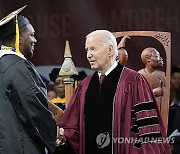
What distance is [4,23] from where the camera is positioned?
462cm

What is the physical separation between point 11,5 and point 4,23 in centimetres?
203

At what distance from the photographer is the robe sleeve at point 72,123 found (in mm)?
5020

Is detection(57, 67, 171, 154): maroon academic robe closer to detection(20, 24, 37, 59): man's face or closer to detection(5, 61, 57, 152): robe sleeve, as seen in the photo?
detection(5, 61, 57, 152): robe sleeve

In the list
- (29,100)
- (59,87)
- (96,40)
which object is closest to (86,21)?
(59,87)

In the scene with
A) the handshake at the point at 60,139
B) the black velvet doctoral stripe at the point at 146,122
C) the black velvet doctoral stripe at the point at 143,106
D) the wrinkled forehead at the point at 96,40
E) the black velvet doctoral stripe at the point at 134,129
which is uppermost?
the wrinkled forehead at the point at 96,40

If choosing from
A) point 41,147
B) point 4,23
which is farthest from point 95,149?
point 4,23

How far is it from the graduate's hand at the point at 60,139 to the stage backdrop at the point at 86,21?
155 cm

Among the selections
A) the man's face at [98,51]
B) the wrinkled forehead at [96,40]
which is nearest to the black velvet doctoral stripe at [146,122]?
the man's face at [98,51]

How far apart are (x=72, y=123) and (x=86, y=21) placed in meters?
1.66

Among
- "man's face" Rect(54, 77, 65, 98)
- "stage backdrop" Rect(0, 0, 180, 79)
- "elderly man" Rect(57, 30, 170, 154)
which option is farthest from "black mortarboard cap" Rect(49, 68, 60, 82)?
"elderly man" Rect(57, 30, 170, 154)

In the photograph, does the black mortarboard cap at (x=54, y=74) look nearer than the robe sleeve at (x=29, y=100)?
No

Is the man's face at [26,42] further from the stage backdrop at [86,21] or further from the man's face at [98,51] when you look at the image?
the stage backdrop at [86,21]

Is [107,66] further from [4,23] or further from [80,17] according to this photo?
[80,17]

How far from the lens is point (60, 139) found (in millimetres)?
4926
